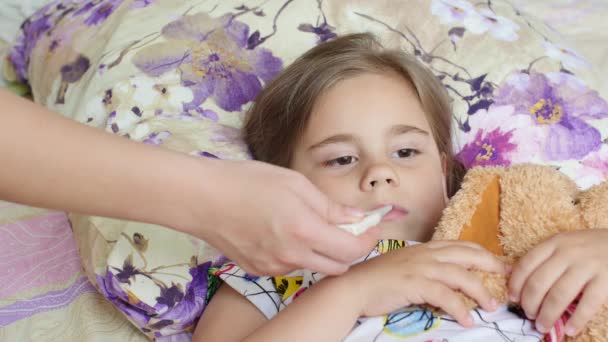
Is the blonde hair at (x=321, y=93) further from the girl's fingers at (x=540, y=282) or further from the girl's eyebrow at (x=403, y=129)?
the girl's fingers at (x=540, y=282)

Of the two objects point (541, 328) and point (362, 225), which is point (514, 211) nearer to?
point (541, 328)

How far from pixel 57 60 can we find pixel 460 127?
88 centimetres

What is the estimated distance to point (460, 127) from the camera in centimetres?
123

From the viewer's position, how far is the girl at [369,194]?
772mm

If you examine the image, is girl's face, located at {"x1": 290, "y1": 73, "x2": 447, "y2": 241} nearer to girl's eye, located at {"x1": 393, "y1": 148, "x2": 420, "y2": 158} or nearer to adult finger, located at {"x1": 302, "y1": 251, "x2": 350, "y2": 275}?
girl's eye, located at {"x1": 393, "y1": 148, "x2": 420, "y2": 158}

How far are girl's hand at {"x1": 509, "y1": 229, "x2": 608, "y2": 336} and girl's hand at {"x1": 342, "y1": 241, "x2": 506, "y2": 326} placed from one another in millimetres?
36

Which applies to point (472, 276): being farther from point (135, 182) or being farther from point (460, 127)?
point (460, 127)

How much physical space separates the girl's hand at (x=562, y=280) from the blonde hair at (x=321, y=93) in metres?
0.40

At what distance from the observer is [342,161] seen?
1.00 metres

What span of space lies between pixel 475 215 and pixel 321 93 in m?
0.33

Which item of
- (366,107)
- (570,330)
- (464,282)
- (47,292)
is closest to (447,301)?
(464,282)

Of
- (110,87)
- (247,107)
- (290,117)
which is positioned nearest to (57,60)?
(110,87)

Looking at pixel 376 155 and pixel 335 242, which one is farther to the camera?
pixel 376 155

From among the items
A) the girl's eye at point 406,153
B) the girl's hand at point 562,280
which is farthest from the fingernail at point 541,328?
the girl's eye at point 406,153
